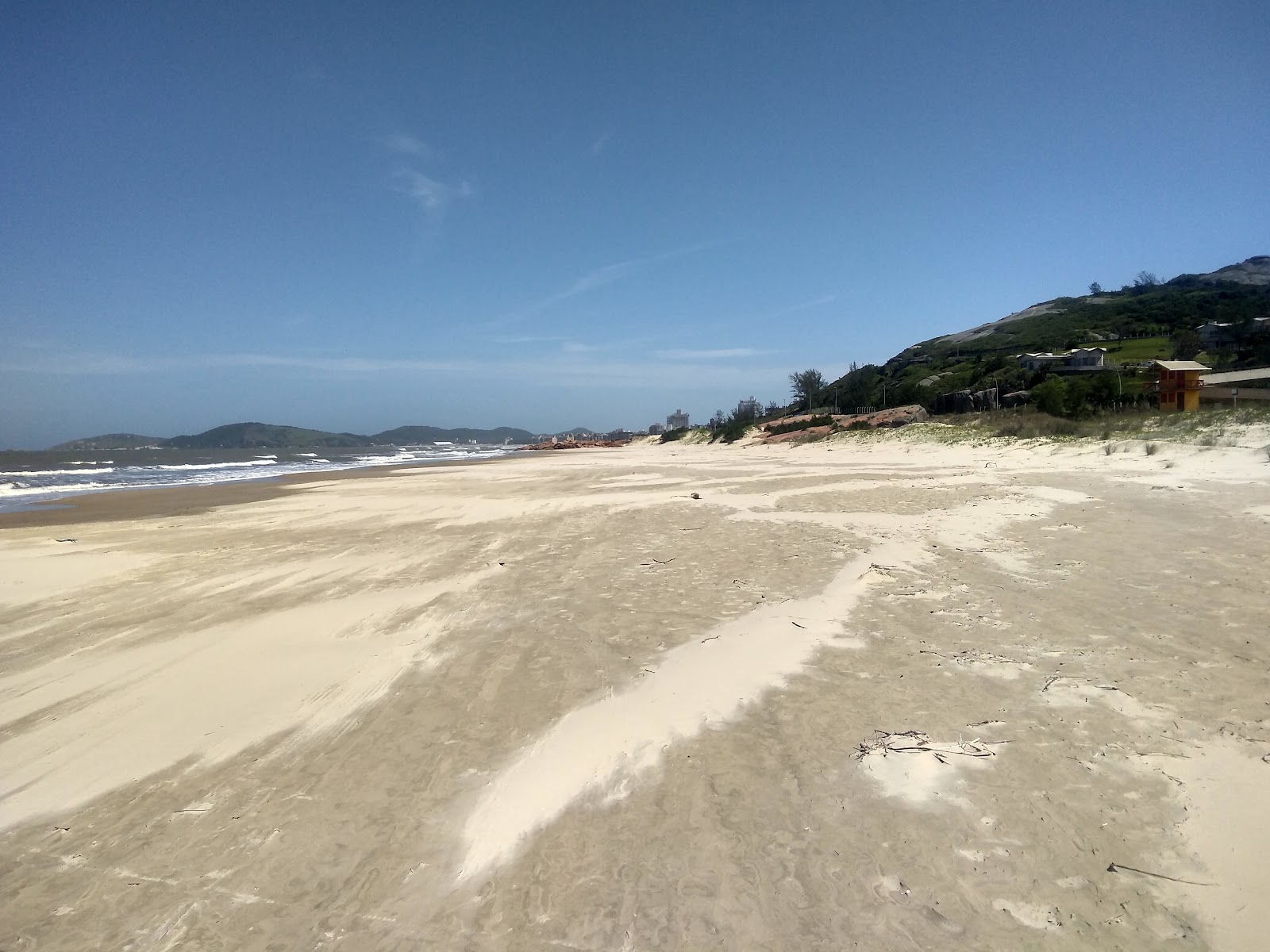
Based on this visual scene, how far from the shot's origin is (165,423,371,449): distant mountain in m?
124

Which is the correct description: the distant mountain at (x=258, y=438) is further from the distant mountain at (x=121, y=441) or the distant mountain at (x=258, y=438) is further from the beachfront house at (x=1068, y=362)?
the beachfront house at (x=1068, y=362)

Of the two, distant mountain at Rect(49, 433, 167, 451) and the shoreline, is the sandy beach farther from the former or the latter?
distant mountain at Rect(49, 433, 167, 451)

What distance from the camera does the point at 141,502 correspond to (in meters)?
18.3

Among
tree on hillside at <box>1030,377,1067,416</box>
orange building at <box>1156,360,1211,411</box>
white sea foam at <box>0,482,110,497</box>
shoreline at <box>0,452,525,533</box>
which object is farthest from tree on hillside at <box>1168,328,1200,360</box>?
white sea foam at <box>0,482,110,497</box>

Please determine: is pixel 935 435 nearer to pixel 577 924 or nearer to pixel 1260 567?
pixel 1260 567

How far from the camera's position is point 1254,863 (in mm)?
2314

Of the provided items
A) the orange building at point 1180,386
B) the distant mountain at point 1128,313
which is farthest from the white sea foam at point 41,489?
the distant mountain at point 1128,313

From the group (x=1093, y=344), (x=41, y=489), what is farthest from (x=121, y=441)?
(x=1093, y=344)

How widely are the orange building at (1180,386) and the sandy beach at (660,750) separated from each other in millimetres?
29800

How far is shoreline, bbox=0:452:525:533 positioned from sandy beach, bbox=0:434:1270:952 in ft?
28.2

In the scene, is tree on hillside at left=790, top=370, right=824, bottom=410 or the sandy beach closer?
the sandy beach

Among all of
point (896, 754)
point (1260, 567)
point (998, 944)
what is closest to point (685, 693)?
point (896, 754)

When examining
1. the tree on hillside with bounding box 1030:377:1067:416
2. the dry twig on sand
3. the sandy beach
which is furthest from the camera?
the tree on hillside with bounding box 1030:377:1067:416

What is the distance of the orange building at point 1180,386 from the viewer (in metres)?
29.2
